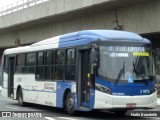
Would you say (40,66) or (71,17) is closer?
(40,66)

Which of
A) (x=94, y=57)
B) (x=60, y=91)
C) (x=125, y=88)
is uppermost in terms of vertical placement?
(x=94, y=57)

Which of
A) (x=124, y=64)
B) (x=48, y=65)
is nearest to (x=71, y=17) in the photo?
(x=48, y=65)

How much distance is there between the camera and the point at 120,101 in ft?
44.4

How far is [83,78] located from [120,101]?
1.88 metres

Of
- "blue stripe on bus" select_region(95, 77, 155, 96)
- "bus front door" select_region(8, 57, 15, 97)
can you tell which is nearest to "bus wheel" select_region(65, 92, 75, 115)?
"blue stripe on bus" select_region(95, 77, 155, 96)

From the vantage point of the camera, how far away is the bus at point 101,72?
45.0ft

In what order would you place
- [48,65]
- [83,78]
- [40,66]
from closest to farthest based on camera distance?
[83,78], [48,65], [40,66]

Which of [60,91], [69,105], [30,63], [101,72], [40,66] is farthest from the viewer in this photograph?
[30,63]

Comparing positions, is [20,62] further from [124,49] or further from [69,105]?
[124,49]

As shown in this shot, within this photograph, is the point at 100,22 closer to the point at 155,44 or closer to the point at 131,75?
the point at 155,44

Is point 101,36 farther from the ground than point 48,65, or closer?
farther from the ground

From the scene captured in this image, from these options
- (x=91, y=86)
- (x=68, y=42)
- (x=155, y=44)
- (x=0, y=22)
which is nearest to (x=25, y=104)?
(x=68, y=42)

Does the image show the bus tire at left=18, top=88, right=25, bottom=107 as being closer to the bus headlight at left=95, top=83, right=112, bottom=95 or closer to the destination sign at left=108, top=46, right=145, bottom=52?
the bus headlight at left=95, top=83, right=112, bottom=95

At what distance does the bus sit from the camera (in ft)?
45.0
